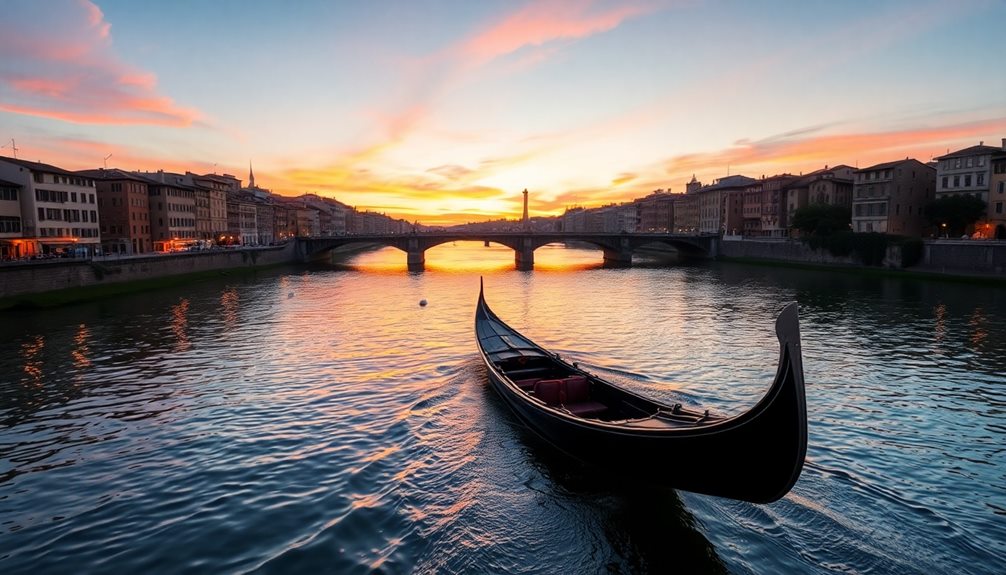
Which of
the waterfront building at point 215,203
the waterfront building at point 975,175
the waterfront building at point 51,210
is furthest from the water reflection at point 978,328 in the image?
the waterfront building at point 215,203

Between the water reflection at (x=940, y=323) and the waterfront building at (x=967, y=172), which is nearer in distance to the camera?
the water reflection at (x=940, y=323)

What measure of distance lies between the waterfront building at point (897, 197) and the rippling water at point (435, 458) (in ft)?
134

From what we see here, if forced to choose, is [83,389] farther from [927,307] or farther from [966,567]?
[927,307]

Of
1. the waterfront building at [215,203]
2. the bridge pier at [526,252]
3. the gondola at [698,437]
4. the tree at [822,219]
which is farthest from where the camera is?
the waterfront building at [215,203]

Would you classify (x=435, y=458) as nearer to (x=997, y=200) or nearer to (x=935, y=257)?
(x=935, y=257)

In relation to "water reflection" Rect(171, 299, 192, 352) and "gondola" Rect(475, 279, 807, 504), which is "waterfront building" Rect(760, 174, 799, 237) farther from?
"gondola" Rect(475, 279, 807, 504)

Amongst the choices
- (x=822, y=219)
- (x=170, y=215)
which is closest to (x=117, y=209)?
(x=170, y=215)

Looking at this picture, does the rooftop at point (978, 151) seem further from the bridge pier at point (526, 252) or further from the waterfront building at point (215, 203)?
the waterfront building at point (215, 203)

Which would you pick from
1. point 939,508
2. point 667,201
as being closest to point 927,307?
point 939,508

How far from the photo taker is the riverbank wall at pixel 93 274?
3662 centimetres

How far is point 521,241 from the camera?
83562 millimetres

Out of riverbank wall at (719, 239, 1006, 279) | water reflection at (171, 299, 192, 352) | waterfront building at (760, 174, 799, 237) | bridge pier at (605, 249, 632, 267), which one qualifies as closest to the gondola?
water reflection at (171, 299, 192, 352)

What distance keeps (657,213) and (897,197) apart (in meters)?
86.7

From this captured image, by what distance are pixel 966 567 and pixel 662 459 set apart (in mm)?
5258
